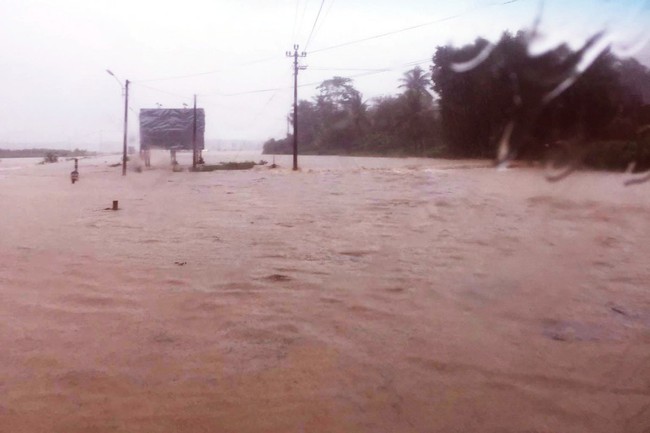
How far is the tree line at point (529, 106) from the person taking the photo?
42.8 ft

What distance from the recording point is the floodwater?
5109 mm

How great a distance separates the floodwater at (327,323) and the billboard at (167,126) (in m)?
25.1

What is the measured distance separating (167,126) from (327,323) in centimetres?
3508

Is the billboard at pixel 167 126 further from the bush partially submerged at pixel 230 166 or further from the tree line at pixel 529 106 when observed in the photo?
the tree line at pixel 529 106

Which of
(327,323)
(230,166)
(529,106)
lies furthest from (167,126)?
(327,323)

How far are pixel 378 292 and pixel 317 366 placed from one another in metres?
2.91

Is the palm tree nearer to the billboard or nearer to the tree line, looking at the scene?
the tree line

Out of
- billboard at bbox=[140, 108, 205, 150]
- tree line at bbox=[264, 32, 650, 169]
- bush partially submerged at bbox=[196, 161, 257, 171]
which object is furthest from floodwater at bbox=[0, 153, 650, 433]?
billboard at bbox=[140, 108, 205, 150]

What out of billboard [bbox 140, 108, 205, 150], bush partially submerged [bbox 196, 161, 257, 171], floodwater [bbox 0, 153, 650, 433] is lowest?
floodwater [bbox 0, 153, 650, 433]

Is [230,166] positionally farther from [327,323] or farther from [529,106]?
[327,323]

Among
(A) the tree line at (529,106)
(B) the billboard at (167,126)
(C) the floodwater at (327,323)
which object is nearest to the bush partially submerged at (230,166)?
(B) the billboard at (167,126)

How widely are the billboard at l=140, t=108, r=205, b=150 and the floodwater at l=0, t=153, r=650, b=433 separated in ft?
82.4

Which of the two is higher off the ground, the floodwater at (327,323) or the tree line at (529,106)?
the tree line at (529,106)

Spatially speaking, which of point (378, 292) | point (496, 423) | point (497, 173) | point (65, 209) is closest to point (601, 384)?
point (496, 423)
